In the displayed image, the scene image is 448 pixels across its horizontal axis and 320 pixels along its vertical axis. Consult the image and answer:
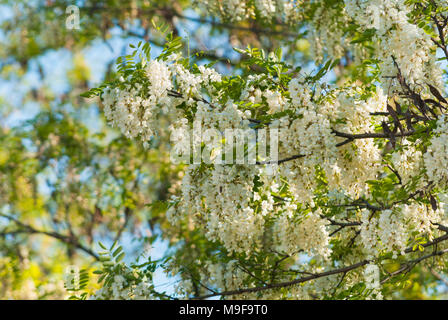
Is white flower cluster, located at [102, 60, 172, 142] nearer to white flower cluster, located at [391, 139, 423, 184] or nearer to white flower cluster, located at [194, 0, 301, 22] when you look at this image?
white flower cluster, located at [391, 139, 423, 184]

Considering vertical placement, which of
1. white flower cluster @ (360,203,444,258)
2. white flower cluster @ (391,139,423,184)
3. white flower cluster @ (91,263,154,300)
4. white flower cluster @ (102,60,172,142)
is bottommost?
white flower cluster @ (91,263,154,300)

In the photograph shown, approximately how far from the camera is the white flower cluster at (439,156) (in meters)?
3.02

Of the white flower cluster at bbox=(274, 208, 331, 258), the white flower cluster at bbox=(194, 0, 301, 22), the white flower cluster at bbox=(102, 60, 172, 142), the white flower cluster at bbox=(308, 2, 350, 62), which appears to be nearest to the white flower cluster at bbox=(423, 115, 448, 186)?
the white flower cluster at bbox=(274, 208, 331, 258)

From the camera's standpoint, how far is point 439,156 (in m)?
3.04

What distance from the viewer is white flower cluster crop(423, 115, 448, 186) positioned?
3.02 meters

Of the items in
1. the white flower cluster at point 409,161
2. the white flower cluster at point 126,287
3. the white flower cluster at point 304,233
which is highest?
the white flower cluster at point 409,161

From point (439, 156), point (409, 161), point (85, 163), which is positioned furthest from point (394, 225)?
point (85, 163)

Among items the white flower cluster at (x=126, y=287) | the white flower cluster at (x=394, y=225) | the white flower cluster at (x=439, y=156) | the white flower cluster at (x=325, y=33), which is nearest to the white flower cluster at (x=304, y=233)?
the white flower cluster at (x=394, y=225)

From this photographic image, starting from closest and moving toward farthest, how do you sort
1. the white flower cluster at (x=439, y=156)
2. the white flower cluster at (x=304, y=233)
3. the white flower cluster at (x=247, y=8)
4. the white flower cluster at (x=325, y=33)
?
1. the white flower cluster at (x=439, y=156)
2. the white flower cluster at (x=304, y=233)
3. the white flower cluster at (x=325, y=33)
4. the white flower cluster at (x=247, y=8)

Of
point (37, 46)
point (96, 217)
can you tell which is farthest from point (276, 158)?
point (37, 46)

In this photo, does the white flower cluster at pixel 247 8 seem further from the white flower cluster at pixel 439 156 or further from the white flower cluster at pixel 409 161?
the white flower cluster at pixel 439 156

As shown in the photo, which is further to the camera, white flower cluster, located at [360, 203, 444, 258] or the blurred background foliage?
the blurred background foliage

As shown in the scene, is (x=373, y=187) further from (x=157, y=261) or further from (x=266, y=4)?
(x=266, y=4)
